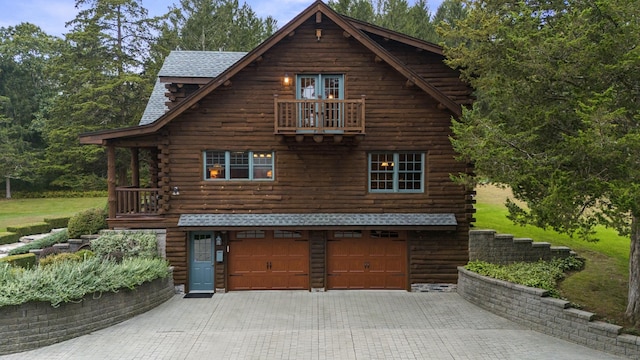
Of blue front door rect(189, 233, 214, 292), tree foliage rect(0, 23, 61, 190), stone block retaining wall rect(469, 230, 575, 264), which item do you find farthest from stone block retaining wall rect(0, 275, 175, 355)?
tree foliage rect(0, 23, 61, 190)

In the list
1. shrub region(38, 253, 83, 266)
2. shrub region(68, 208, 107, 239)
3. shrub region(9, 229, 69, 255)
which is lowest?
shrub region(9, 229, 69, 255)

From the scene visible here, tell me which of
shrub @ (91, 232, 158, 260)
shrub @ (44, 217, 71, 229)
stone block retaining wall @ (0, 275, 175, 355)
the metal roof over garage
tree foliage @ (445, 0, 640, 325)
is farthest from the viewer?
shrub @ (44, 217, 71, 229)

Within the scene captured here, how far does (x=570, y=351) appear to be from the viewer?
30.4 ft

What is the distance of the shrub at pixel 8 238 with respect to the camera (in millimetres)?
18750

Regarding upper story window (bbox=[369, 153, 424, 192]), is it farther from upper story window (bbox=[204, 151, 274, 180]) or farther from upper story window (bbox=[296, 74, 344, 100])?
upper story window (bbox=[204, 151, 274, 180])

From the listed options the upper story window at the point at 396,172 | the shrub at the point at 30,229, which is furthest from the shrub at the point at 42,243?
the upper story window at the point at 396,172

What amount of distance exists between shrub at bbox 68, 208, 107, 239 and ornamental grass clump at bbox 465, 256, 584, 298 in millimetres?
13951

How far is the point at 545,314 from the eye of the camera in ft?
33.9

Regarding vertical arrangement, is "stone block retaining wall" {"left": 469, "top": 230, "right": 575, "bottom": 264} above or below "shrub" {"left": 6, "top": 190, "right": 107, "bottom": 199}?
below

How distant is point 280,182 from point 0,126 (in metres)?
39.2

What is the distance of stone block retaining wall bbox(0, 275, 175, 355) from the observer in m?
9.27

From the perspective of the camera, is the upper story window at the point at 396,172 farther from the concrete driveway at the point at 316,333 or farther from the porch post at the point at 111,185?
the porch post at the point at 111,185

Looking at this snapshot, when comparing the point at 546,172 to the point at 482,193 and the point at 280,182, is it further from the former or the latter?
the point at 482,193

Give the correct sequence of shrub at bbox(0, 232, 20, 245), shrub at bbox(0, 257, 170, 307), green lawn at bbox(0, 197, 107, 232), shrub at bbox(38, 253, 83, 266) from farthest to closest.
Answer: green lawn at bbox(0, 197, 107, 232)
shrub at bbox(0, 232, 20, 245)
shrub at bbox(38, 253, 83, 266)
shrub at bbox(0, 257, 170, 307)
